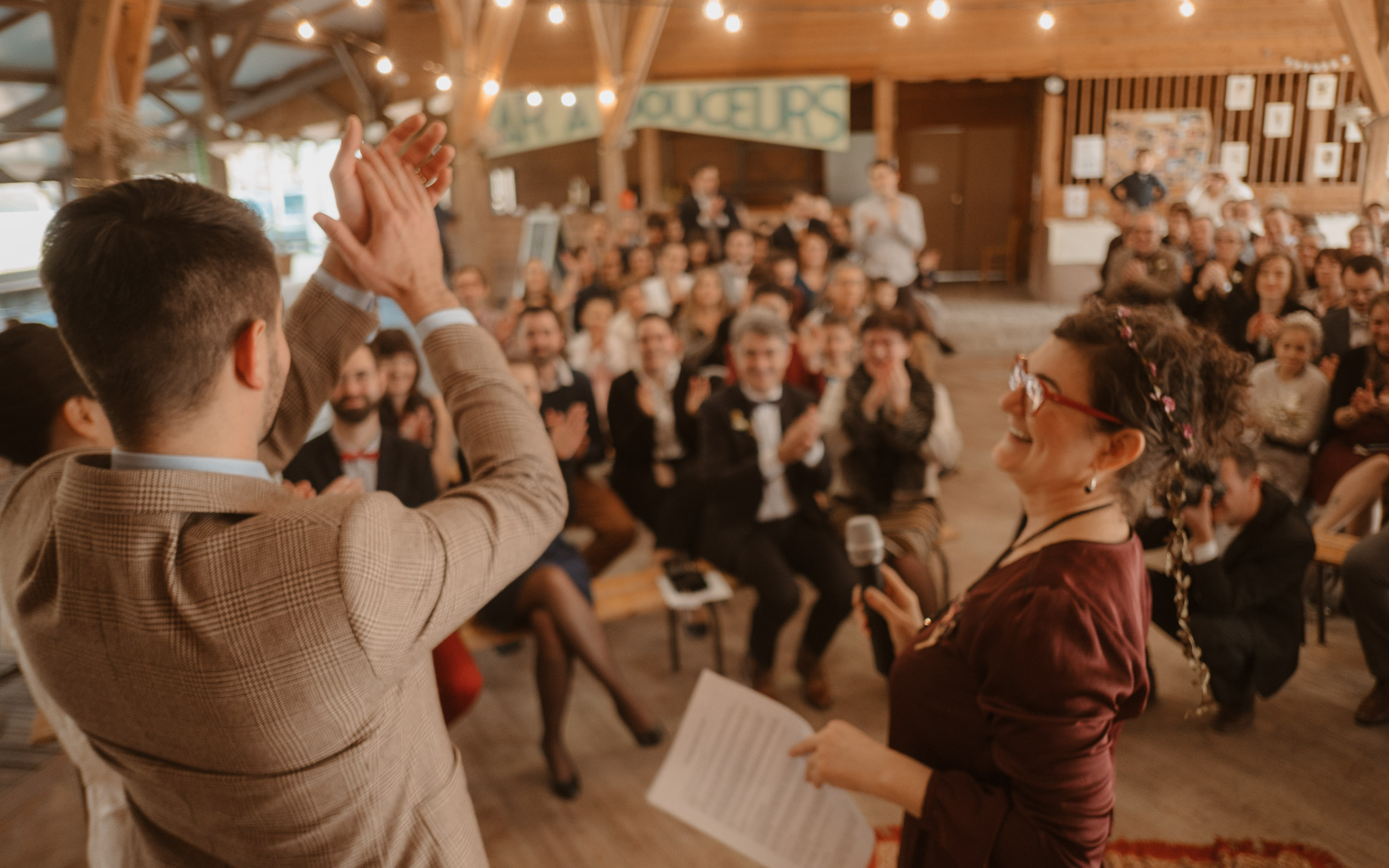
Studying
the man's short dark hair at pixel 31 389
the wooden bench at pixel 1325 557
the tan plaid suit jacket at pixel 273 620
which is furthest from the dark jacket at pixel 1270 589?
the man's short dark hair at pixel 31 389

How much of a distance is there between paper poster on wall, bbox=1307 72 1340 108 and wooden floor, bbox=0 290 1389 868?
9.40 metres

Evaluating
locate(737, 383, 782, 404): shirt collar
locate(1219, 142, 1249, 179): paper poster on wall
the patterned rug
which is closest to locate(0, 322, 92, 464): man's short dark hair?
the patterned rug

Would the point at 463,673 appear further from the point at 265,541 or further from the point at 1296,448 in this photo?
the point at 1296,448

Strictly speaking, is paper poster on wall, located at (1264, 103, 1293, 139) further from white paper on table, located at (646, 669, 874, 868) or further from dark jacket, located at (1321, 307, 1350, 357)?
→ white paper on table, located at (646, 669, 874, 868)

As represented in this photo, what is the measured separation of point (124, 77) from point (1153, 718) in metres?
5.48

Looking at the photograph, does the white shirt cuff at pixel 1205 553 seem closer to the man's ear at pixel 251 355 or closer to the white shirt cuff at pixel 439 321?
the white shirt cuff at pixel 439 321

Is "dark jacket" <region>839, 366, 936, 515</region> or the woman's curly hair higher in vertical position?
the woman's curly hair

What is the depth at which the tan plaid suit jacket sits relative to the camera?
73cm

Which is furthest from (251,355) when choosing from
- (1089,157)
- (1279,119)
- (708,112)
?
(1279,119)

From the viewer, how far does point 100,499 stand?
0.75 m

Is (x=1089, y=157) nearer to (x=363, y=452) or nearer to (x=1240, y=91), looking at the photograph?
(x=1240, y=91)

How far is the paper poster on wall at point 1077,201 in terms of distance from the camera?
10.6 metres

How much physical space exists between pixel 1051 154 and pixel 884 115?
2.04 m

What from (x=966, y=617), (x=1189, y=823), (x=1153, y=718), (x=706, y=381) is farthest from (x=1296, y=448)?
(x=966, y=617)
